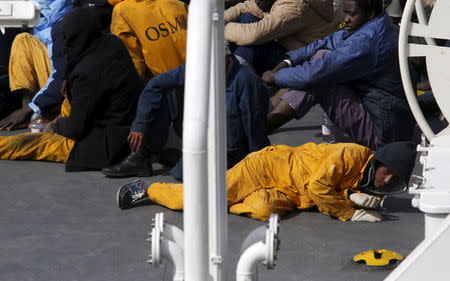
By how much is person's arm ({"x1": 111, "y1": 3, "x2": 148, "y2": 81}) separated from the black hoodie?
1.32 feet

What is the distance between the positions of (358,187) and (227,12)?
3067 mm

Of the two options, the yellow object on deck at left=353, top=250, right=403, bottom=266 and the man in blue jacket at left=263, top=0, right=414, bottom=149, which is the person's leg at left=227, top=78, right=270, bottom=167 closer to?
the man in blue jacket at left=263, top=0, right=414, bottom=149

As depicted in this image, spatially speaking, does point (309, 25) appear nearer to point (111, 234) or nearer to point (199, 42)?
point (111, 234)

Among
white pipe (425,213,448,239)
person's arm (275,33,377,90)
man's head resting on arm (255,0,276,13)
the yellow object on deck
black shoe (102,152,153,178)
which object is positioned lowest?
the yellow object on deck

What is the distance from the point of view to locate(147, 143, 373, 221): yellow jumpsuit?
464 cm

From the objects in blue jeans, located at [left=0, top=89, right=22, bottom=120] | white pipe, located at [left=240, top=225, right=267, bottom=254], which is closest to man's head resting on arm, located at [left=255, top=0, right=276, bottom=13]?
blue jeans, located at [left=0, top=89, right=22, bottom=120]

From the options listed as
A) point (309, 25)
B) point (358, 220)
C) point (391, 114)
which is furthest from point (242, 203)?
point (309, 25)

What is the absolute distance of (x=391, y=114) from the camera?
5.65 metres

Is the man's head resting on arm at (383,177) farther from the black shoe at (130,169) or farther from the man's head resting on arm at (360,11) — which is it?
the black shoe at (130,169)

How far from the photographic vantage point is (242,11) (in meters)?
7.28

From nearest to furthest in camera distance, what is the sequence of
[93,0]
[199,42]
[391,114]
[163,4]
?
[199,42]
[391,114]
[163,4]
[93,0]

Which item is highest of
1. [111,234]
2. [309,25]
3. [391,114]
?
[309,25]

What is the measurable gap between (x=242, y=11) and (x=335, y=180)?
2.97 metres

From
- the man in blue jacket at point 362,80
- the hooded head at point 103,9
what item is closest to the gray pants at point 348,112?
the man in blue jacket at point 362,80
